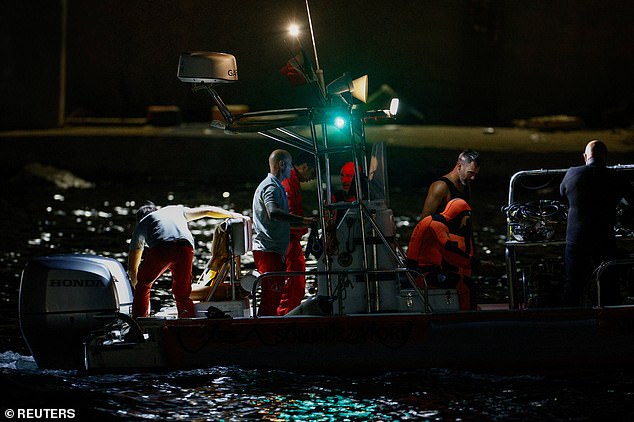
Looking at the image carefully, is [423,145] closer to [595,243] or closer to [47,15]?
[47,15]

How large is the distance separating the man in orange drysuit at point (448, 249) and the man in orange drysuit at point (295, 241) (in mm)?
1348

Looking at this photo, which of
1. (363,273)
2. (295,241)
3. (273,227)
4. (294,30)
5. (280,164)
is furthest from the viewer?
(295,241)

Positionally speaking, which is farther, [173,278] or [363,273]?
[173,278]

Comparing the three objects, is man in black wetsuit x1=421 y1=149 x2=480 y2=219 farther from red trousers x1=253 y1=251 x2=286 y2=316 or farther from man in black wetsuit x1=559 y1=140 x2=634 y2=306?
red trousers x1=253 y1=251 x2=286 y2=316

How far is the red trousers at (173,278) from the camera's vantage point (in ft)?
30.4

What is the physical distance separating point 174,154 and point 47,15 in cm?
593

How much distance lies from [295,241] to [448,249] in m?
1.88

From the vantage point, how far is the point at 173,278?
30.4 ft

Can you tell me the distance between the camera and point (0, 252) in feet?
56.6

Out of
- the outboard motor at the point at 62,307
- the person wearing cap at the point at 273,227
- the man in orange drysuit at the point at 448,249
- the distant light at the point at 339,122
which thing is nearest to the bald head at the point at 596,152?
the man in orange drysuit at the point at 448,249

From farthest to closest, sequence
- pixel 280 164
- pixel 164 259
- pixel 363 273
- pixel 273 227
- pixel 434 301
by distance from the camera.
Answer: pixel 280 164 < pixel 273 227 < pixel 164 259 < pixel 434 301 < pixel 363 273

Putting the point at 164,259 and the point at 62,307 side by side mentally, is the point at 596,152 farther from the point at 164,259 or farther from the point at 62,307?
the point at 62,307

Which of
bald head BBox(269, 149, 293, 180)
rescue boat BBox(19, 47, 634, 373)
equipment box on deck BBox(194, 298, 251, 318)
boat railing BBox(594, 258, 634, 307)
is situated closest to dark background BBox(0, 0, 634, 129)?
bald head BBox(269, 149, 293, 180)

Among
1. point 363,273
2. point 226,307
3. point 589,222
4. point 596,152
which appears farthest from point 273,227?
point 596,152
